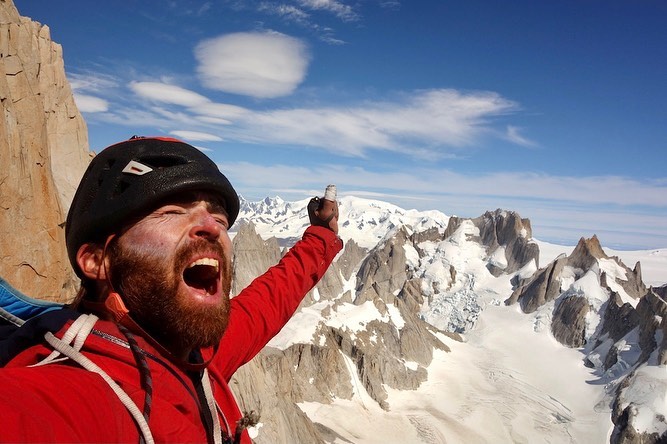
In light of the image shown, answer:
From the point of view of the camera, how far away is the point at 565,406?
90.8 meters

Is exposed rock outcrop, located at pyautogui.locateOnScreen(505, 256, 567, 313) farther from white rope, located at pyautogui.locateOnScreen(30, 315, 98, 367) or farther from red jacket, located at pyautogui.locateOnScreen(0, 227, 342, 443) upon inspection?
white rope, located at pyautogui.locateOnScreen(30, 315, 98, 367)

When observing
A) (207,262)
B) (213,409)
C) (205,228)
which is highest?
(205,228)

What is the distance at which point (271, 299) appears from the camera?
4.78 meters

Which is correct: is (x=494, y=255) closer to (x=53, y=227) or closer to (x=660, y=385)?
(x=660, y=385)

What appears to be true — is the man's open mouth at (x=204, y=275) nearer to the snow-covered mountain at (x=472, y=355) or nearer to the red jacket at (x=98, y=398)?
the red jacket at (x=98, y=398)

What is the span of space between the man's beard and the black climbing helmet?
0.28 metres

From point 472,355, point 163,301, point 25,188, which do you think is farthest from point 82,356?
point 472,355

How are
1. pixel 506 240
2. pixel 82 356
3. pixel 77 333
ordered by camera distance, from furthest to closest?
1. pixel 506 240
2. pixel 77 333
3. pixel 82 356

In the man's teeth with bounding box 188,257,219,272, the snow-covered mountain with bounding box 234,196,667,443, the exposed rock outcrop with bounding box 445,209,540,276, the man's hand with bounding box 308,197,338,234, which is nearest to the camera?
the man's teeth with bounding box 188,257,219,272

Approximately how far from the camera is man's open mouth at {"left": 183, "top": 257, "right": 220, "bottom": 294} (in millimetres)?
2933

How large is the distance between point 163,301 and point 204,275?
42 centimetres

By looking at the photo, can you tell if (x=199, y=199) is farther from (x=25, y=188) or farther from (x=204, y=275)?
(x=25, y=188)

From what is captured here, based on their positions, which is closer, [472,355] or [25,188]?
[25,188]

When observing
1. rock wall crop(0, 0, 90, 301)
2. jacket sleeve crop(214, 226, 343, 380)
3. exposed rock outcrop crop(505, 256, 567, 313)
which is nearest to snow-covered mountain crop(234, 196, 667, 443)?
exposed rock outcrop crop(505, 256, 567, 313)
